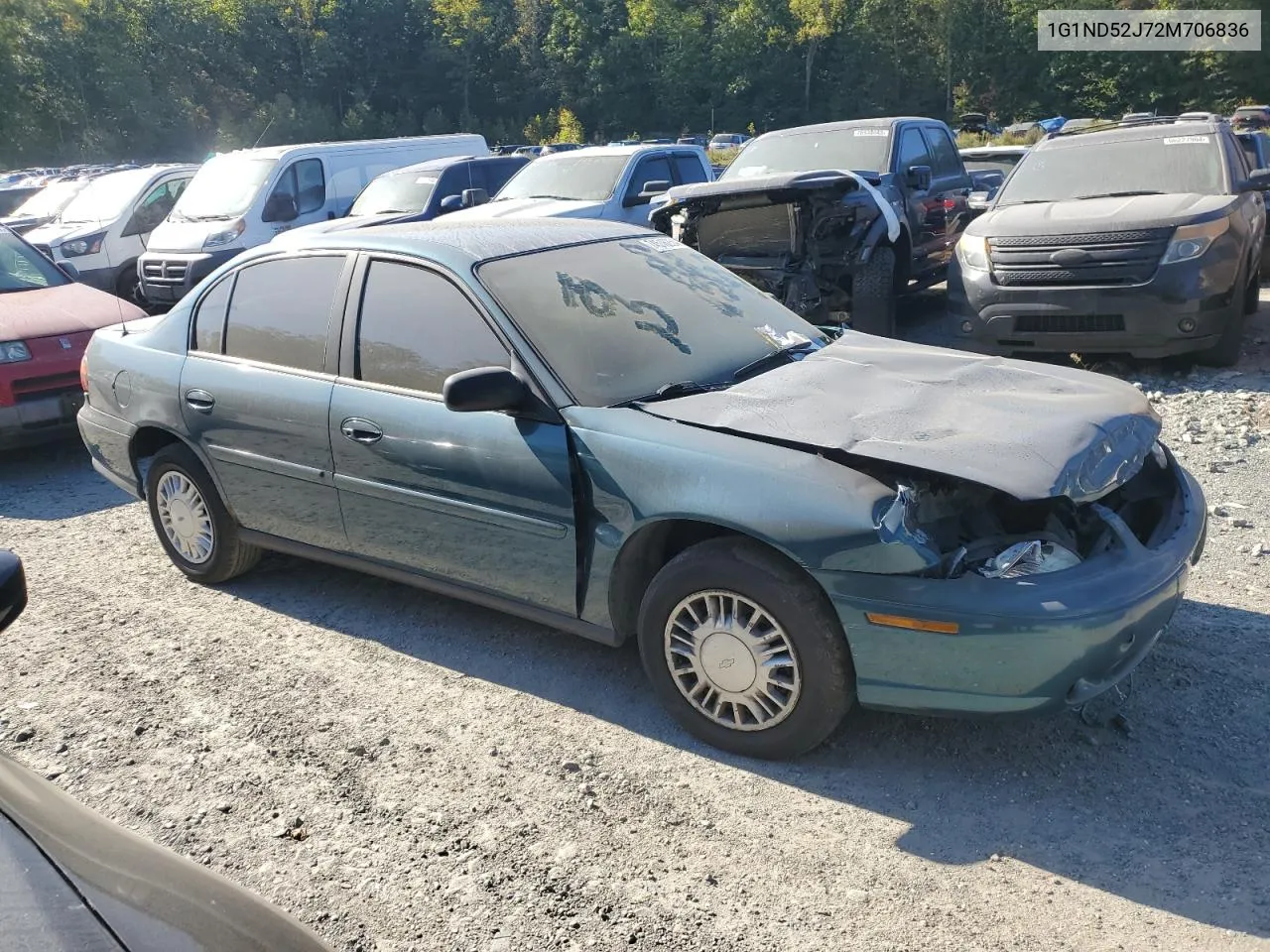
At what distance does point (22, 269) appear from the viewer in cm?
827

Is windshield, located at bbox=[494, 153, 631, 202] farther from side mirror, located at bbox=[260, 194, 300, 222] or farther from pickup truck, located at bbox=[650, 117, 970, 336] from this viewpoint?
side mirror, located at bbox=[260, 194, 300, 222]

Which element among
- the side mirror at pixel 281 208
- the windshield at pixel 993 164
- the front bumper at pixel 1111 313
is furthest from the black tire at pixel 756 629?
the windshield at pixel 993 164

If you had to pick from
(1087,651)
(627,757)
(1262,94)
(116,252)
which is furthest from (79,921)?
(1262,94)

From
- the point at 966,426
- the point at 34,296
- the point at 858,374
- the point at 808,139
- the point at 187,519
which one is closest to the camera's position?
the point at 966,426

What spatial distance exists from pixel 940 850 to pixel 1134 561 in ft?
3.41

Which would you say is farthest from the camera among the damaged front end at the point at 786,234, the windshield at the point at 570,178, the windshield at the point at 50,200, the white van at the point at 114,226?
the windshield at the point at 50,200

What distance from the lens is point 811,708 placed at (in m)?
3.21

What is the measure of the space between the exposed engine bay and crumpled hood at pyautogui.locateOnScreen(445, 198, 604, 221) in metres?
7.97

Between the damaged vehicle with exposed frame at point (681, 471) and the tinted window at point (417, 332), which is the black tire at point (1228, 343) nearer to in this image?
the damaged vehicle with exposed frame at point (681, 471)

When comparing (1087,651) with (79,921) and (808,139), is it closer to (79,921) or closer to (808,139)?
(79,921)

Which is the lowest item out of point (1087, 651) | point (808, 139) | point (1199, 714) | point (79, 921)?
point (1199, 714)

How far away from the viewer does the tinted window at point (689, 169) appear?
40.1 ft

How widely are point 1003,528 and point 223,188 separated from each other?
40.9ft

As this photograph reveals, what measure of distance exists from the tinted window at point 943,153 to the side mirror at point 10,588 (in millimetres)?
10065
